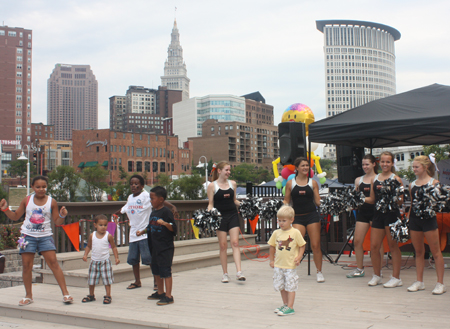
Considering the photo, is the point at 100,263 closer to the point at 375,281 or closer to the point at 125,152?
the point at 375,281

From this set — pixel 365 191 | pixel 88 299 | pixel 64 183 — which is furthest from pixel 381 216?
pixel 64 183

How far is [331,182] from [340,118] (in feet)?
51.9

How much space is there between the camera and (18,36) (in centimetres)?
17100

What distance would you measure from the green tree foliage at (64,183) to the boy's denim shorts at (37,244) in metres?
27.8

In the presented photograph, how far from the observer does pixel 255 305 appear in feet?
18.9

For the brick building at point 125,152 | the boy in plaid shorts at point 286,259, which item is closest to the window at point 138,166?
the brick building at point 125,152

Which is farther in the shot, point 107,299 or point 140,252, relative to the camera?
point 140,252

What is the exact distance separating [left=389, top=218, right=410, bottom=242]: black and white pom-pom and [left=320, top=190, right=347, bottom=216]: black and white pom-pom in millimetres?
1350

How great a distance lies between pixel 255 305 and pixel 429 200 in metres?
2.61

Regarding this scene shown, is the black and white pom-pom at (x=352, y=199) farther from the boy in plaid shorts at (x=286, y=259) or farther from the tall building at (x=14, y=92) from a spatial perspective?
the tall building at (x=14, y=92)

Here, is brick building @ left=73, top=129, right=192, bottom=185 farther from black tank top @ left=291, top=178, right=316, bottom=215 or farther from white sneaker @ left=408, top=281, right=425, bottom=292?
white sneaker @ left=408, top=281, right=425, bottom=292

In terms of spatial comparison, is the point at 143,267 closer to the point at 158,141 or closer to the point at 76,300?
the point at 76,300

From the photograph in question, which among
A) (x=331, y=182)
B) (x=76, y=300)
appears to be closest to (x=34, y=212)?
(x=76, y=300)

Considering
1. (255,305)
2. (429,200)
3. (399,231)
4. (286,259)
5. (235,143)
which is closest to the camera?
(286,259)
